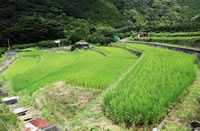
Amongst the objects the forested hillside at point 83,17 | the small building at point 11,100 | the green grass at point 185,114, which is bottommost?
the small building at point 11,100

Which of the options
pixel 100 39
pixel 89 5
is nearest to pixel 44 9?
pixel 89 5

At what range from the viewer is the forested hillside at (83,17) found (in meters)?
37.1

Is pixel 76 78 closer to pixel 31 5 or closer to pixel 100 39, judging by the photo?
pixel 100 39

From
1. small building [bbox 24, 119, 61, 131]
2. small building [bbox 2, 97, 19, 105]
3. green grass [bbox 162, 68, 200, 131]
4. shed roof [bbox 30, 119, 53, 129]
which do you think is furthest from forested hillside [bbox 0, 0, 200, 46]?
small building [bbox 24, 119, 61, 131]

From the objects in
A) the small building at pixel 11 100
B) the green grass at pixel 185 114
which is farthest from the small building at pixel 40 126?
the small building at pixel 11 100

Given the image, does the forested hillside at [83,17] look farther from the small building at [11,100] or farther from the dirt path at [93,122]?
the dirt path at [93,122]

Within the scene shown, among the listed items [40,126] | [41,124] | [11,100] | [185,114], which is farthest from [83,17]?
[185,114]

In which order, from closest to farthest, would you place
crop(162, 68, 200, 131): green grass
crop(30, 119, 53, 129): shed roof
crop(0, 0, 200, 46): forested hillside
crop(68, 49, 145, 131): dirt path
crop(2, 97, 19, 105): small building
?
crop(162, 68, 200, 131): green grass
crop(68, 49, 145, 131): dirt path
crop(30, 119, 53, 129): shed roof
crop(2, 97, 19, 105): small building
crop(0, 0, 200, 46): forested hillside

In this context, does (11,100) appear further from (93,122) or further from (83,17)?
(83,17)

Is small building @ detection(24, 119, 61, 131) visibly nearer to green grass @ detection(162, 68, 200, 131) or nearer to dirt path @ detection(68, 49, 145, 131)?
dirt path @ detection(68, 49, 145, 131)

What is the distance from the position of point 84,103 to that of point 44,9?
55.7 m

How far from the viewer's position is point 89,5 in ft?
225

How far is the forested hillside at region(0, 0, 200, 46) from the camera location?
37094mm

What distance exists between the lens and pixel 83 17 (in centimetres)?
6091
